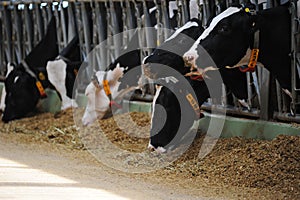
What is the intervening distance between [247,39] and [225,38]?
0.23 metres

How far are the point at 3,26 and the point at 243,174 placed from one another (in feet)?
30.7

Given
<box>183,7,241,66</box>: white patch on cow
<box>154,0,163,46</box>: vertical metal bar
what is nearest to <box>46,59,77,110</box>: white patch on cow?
<box>154,0,163,46</box>: vertical metal bar

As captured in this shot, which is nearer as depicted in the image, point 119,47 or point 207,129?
point 207,129

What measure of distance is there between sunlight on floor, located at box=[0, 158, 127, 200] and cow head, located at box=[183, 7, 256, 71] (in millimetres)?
1875

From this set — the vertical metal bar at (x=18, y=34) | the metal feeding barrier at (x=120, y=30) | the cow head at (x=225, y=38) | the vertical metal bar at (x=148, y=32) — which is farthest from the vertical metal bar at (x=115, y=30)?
the vertical metal bar at (x=18, y=34)

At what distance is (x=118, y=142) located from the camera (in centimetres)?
969

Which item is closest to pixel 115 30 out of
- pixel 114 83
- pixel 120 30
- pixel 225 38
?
pixel 120 30

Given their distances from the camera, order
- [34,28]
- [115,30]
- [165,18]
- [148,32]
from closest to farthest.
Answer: [165,18], [148,32], [115,30], [34,28]

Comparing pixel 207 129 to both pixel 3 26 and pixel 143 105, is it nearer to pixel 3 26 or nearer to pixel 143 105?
pixel 143 105

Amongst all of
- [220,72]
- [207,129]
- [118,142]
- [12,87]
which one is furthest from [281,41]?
[12,87]

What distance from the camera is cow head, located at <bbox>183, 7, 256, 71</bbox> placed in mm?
8125

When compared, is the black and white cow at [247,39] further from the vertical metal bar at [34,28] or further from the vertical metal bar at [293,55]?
the vertical metal bar at [34,28]

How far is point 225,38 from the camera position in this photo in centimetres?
816

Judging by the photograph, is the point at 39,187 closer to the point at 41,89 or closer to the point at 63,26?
the point at 41,89
